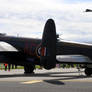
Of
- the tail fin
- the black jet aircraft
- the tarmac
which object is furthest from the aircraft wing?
the tarmac

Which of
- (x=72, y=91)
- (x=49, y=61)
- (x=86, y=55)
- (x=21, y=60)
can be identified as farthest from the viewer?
(x=21, y=60)

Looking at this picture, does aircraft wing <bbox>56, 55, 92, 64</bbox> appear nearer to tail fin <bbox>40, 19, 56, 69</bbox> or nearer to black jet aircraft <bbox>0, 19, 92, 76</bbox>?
black jet aircraft <bbox>0, 19, 92, 76</bbox>

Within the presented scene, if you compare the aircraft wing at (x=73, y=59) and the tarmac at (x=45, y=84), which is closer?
the tarmac at (x=45, y=84)

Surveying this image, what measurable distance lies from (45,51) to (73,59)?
5.21 metres

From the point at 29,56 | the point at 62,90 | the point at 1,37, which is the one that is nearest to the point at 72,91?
the point at 62,90

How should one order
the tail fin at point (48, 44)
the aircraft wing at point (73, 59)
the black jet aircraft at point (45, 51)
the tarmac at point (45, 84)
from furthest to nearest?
the aircraft wing at point (73, 59) < the black jet aircraft at point (45, 51) < the tail fin at point (48, 44) < the tarmac at point (45, 84)

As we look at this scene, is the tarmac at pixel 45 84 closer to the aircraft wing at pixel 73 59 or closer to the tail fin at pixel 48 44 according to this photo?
the tail fin at pixel 48 44

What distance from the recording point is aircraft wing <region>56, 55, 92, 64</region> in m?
26.0

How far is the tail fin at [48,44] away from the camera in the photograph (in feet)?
71.0

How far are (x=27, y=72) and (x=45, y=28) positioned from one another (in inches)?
442

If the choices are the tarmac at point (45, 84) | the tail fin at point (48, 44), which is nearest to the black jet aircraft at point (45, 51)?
the tail fin at point (48, 44)

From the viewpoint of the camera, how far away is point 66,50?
28.5 m

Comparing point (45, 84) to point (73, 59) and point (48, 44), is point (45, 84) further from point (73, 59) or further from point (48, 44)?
point (73, 59)

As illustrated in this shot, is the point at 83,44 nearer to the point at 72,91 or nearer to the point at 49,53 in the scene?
the point at 49,53
